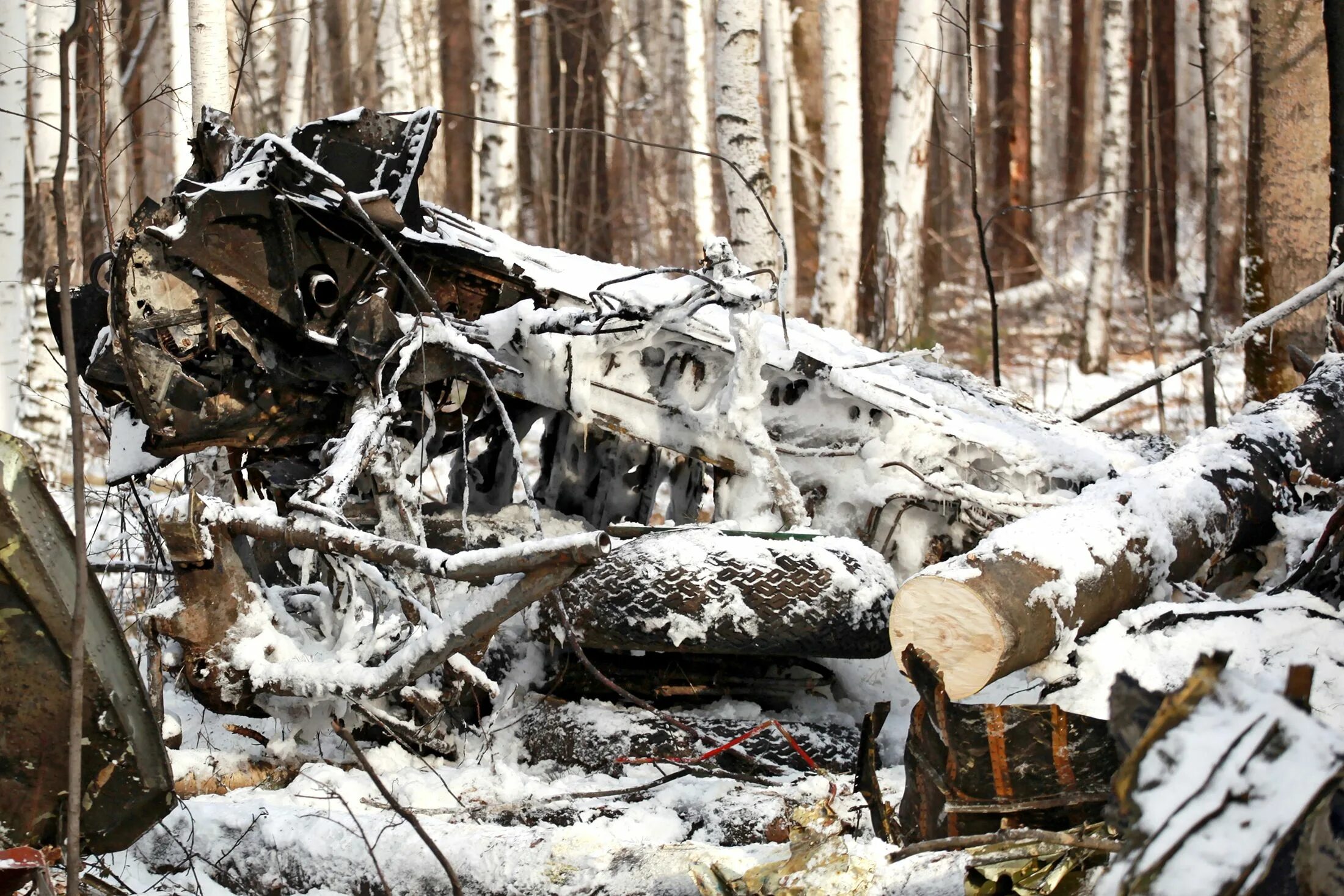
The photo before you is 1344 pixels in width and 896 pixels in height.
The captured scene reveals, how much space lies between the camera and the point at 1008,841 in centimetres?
241

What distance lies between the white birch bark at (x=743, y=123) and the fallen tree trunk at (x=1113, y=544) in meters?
3.93

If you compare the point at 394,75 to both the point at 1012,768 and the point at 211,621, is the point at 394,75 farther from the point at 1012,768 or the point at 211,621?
the point at 1012,768

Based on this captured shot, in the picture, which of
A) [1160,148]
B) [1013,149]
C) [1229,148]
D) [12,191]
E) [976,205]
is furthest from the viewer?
[1013,149]

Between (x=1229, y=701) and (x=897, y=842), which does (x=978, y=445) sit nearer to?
(x=897, y=842)

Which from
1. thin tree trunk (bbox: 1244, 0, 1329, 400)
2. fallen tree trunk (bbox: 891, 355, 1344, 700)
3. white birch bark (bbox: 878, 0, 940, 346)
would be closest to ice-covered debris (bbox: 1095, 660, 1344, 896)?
fallen tree trunk (bbox: 891, 355, 1344, 700)

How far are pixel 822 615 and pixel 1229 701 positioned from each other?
6.33ft

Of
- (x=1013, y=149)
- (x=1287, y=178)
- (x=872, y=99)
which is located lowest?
(x=1287, y=178)

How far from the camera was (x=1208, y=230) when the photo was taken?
741 centimetres

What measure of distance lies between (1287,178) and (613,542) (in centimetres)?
423

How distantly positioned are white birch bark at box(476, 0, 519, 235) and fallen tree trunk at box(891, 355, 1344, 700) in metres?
7.41

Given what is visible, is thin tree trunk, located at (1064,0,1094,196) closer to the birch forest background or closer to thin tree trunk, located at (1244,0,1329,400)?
the birch forest background

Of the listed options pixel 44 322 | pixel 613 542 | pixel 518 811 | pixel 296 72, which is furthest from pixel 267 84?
pixel 518 811

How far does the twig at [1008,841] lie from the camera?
7.52ft

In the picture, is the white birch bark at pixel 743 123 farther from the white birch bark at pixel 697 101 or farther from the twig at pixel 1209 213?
the white birch bark at pixel 697 101
